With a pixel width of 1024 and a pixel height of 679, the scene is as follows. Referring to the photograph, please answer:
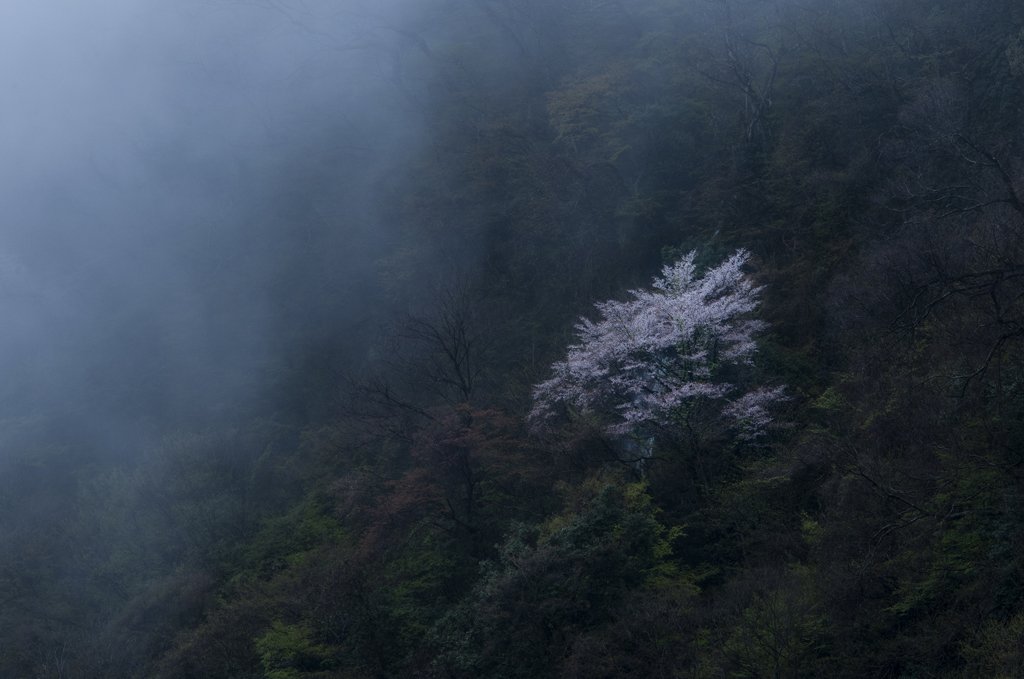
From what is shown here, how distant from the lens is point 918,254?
12.8 meters

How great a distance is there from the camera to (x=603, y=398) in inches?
601

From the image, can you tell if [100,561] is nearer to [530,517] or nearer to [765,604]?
[530,517]

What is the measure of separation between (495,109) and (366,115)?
30.5ft

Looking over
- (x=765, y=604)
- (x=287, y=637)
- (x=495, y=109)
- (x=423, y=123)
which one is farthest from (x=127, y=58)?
(x=765, y=604)

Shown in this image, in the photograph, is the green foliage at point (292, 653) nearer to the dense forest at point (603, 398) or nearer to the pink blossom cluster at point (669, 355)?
the dense forest at point (603, 398)

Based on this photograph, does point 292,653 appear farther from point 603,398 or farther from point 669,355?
point 669,355

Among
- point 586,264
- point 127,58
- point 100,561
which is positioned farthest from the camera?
point 127,58

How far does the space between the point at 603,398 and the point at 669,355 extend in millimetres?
1833

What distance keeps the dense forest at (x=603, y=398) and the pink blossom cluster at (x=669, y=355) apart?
3.9 inches

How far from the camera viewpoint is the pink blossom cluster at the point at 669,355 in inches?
551

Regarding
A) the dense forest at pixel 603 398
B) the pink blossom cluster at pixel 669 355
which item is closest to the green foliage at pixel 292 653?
the dense forest at pixel 603 398

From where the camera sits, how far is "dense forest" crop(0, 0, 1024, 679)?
9.62m

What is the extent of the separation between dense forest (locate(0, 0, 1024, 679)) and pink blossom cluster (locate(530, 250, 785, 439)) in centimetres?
10

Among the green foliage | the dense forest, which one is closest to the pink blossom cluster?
the dense forest
